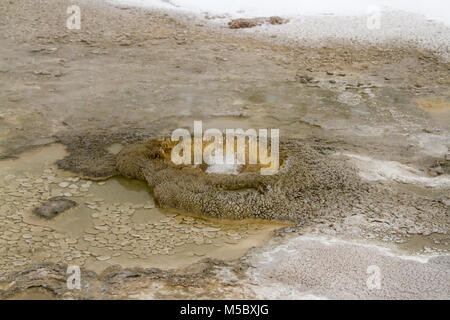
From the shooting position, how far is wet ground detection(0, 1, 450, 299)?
9.73 feet

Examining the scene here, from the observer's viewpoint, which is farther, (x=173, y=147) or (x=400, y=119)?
(x=400, y=119)

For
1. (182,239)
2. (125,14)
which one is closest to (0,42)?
(125,14)

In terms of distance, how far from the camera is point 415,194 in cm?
380

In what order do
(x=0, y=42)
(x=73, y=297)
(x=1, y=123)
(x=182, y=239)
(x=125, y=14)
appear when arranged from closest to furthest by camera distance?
(x=73, y=297) < (x=182, y=239) < (x=1, y=123) < (x=0, y=42) < (x=125, y=14)

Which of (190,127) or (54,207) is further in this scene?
(190,127)

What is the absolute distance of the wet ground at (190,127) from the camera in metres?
2.96

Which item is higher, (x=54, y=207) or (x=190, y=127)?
(x=190, y=127)

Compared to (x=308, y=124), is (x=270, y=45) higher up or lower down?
higher up

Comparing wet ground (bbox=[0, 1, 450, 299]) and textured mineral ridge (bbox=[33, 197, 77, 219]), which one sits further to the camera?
textured mineral ridge (bbox=[33, 197, 77, 219])

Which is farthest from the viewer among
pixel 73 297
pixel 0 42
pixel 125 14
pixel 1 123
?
pixel 125 14

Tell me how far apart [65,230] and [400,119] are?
342 cm

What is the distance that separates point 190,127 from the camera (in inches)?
189

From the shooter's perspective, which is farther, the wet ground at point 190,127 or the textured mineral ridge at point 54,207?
the textured mineral ridge at point 54,207

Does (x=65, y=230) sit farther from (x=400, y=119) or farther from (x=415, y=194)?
(x=400, y=119)
